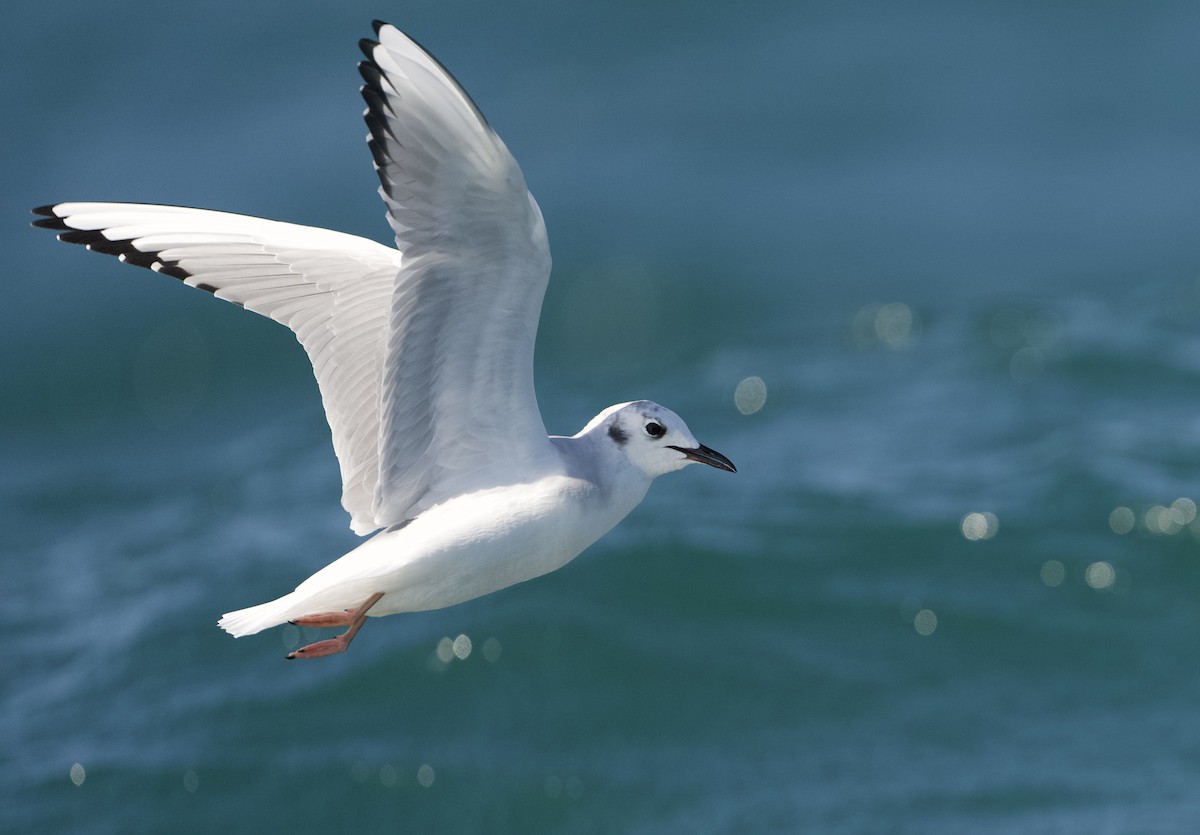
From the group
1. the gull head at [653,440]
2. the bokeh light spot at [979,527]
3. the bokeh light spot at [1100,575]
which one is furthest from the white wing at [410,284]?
the bokeh light spot at [1100,575]

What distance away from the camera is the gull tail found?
6777mm

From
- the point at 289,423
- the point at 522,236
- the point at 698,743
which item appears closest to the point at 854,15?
the point at 289,423

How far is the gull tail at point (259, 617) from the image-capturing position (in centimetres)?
678

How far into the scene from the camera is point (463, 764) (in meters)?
16.9

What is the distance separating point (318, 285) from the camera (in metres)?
7.73

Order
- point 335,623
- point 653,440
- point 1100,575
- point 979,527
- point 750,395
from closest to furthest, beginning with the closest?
point 653,440, point 335,623, point 1100,575, point 979,527, point 750,395

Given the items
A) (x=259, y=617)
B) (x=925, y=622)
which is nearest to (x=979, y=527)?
(x=925, y=622)

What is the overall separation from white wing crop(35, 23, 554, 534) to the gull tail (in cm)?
60

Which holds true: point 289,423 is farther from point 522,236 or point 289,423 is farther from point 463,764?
point 522,236

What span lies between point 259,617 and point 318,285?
5.40 feet

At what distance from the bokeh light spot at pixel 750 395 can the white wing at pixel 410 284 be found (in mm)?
13757

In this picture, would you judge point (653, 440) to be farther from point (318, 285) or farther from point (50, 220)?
point (50, 220)

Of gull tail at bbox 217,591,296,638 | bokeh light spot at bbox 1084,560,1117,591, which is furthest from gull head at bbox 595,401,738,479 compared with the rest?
bokeh light spot at bbox 1084,560,1117,591

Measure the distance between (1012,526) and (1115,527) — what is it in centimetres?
110
